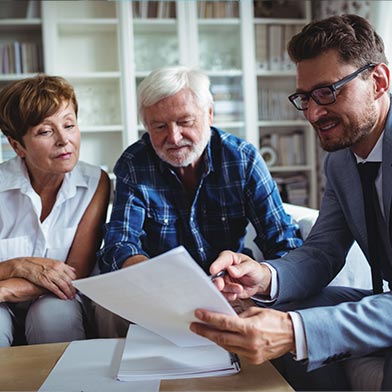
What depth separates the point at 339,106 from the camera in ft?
3.93

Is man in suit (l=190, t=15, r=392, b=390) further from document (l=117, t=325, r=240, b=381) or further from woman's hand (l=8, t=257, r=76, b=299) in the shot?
woman's hand (l=8, t=257, r=76, b=299)

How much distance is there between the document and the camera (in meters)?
1.00

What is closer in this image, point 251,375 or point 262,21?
point 251,375

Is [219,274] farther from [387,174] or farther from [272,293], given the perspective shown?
[387,174]

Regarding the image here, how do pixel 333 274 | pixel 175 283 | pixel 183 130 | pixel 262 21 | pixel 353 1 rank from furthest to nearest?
pixel 262 21 → pixel 353 1 → pixel 183 130 → pixel 333 274 → pixel 175 283

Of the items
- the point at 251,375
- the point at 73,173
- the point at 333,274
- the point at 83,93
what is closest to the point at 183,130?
the point at 73,173

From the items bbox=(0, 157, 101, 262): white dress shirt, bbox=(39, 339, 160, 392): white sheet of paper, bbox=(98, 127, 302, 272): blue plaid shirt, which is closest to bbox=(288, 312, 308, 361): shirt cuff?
bbox=(39, 339, 160, 392): white sheet of paper

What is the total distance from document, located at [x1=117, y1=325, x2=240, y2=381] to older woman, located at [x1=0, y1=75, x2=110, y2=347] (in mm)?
615

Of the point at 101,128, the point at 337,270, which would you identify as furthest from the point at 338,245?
the point at 101,128

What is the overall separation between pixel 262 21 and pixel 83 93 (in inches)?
56.5

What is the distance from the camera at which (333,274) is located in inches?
54.0

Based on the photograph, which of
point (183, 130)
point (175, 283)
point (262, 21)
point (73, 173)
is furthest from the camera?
point (262, 21)

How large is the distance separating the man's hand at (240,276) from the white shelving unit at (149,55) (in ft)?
9.00

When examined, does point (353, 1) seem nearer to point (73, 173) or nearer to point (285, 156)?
point (285, 156)
